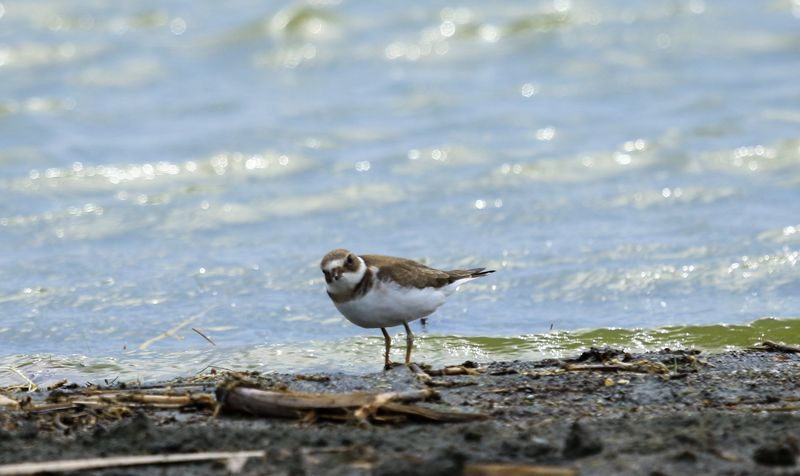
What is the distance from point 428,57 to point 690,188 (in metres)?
8.26

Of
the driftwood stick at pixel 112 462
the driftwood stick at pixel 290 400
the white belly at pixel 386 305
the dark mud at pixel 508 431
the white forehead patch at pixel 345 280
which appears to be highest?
the white forehead patch at pixel 345 280

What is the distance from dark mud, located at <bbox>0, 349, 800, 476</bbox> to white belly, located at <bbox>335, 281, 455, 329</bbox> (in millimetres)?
451

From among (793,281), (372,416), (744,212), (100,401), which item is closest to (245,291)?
(100,401)

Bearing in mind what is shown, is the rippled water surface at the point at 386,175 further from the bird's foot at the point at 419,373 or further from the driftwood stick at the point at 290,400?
the driftwood stick at the point at 290,400

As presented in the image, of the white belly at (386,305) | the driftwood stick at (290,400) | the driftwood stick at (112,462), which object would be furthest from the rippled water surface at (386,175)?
the driftwood stick at (112,462)

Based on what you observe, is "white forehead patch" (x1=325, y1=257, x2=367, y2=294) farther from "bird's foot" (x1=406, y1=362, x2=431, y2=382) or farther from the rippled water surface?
the rippled water surface

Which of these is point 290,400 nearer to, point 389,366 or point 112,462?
point 112,462

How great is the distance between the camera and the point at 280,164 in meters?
13.1

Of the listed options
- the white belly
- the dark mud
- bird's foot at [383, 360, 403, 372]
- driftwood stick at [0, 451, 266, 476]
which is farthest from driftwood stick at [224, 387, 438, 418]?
bird's foot at [383, 360, 403, 372]

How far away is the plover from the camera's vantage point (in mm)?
5617

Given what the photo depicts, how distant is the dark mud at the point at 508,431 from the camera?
3652 mm

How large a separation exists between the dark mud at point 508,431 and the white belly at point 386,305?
0.45m

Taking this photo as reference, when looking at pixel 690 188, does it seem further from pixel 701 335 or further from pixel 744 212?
pixel 701 335

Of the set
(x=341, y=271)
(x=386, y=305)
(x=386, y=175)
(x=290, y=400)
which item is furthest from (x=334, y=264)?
(x=386, y=175)
